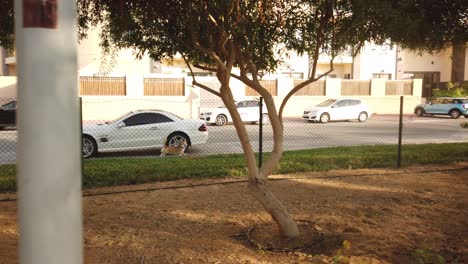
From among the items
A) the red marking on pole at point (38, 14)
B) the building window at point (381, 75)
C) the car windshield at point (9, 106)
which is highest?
the building window at point (381, 75)

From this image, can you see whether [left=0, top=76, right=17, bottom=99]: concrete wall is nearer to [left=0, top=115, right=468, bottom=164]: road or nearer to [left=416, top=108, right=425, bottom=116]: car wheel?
[left=0, top=115, right=468, bottom=164]: road

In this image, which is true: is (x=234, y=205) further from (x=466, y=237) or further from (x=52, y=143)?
(x=52, y=143)

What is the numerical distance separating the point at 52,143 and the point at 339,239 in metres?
4.02

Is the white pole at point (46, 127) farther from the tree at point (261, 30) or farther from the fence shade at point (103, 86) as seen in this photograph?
the fence shade at point (103, 86)

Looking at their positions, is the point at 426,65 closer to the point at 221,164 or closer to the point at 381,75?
the point at 381,75

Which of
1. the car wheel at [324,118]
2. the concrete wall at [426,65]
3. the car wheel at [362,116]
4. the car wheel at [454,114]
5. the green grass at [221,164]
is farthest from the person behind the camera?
the concrete wall at [426,65]

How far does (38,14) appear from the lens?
5.87ft

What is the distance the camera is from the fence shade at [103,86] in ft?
90.5

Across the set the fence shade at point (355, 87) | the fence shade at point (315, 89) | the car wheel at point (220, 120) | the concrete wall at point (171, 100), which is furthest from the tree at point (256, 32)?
the fence shade at point (355, 87)

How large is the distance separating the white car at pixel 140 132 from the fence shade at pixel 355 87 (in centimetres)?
2293

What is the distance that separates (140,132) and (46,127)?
474 inches

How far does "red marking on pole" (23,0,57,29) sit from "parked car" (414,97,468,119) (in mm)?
32545

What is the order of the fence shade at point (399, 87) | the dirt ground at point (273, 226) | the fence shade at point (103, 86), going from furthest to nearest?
the fence shade at point (399, 87)
the fence shade at point (103, 86)
the dirt ground at point (273, 226)

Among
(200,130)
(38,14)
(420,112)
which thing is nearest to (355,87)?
(420,112)
